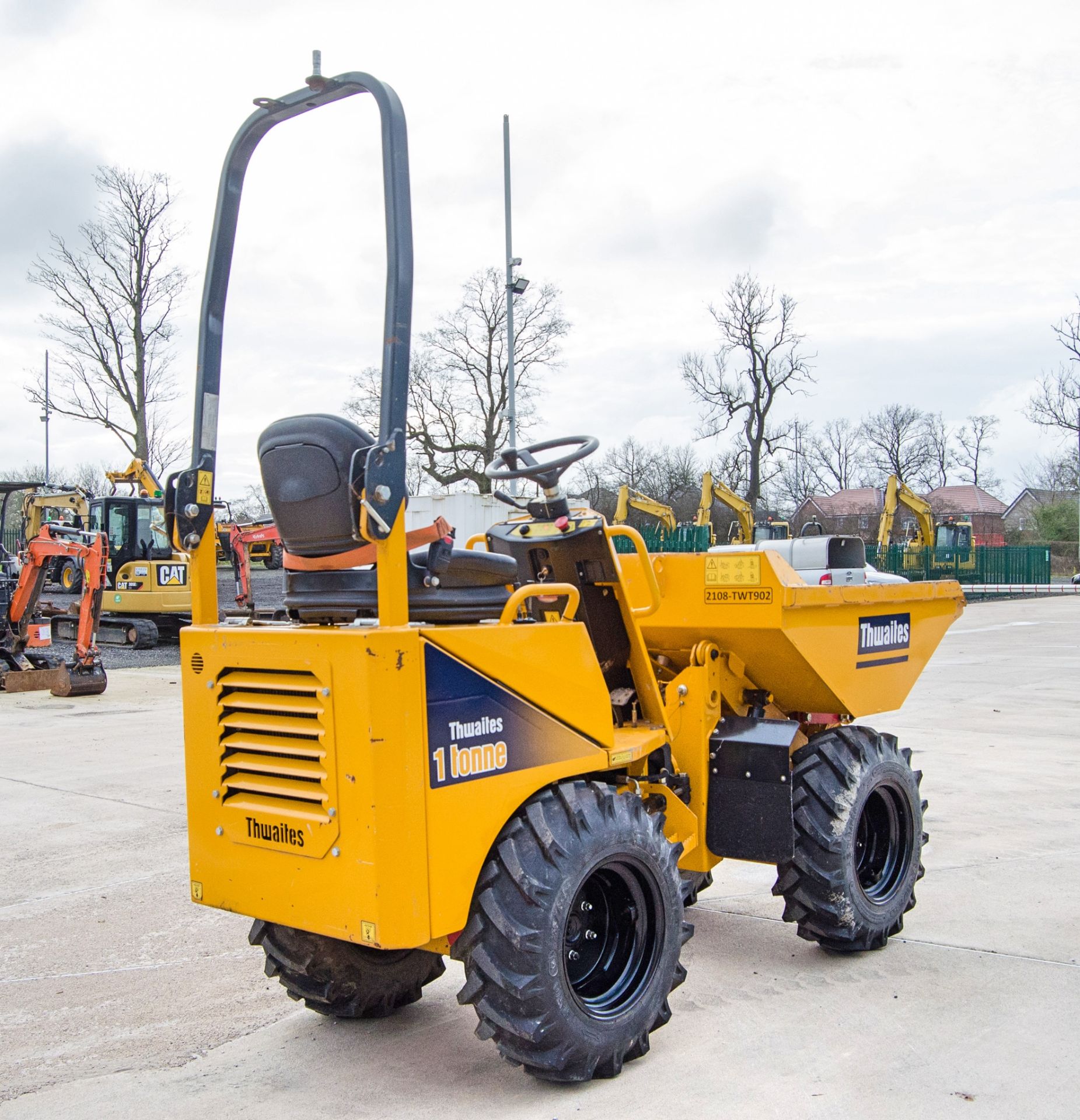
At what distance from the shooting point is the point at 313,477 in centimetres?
311

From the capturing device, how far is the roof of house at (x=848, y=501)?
245 ft

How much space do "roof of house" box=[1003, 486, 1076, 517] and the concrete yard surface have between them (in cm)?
6520

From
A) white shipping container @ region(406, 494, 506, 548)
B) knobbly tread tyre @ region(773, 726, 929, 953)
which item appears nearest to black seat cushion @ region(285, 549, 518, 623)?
knobbly tread tyre @ region(773, 726, 929, 953)

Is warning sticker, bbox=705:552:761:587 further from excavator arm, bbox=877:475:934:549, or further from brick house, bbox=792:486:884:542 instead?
brick house, bbox=792:486:884:542

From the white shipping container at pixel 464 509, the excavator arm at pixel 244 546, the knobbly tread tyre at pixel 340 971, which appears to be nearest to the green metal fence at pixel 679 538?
the white shipping container at pixel 464 509

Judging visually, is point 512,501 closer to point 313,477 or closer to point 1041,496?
point 313,477

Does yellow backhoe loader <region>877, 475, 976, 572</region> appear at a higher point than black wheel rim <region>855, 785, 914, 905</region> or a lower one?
higher

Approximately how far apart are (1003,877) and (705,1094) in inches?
109

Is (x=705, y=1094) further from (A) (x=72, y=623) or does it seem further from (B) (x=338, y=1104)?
(A) (x=72, y=623)

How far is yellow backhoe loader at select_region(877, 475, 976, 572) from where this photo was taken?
110ft

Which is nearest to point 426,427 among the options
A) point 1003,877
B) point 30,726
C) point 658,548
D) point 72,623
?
point 658,548

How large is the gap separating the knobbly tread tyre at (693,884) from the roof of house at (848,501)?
69.6 meters

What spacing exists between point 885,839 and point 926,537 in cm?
3330

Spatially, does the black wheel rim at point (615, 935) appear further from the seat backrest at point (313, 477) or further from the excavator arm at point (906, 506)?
the excavator arm at point (906, 506)
